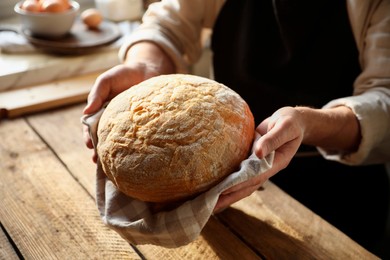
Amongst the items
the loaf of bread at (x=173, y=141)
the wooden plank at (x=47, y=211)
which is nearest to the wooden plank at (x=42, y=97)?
the wooden plank at (x=47, y=211)

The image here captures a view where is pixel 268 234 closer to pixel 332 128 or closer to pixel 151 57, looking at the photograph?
pixel 332 128

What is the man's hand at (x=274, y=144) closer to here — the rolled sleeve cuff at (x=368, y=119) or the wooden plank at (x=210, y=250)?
the wooden plank at (x=210, y=250)

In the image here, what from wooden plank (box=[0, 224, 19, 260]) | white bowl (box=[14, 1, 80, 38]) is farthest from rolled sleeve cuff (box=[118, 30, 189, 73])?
wooden plank (box=[0, 224, 19, 260])

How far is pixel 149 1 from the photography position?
2.46m

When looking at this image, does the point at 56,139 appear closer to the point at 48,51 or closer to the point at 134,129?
the point at 134,129

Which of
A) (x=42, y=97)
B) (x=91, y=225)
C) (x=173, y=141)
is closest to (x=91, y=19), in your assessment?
(x=42, y=97)

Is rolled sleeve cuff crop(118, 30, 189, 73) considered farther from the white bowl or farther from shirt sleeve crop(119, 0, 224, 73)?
the white bowl

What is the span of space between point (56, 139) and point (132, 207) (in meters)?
0.54

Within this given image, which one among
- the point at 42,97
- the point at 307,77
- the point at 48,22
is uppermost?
the point at 307,77

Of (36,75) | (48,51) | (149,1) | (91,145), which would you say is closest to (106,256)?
(91,145)

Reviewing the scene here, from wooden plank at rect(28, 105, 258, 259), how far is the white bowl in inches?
20.2

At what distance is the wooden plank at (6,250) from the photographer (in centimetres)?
91

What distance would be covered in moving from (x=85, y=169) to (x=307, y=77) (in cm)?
76

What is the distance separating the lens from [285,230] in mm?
1002
